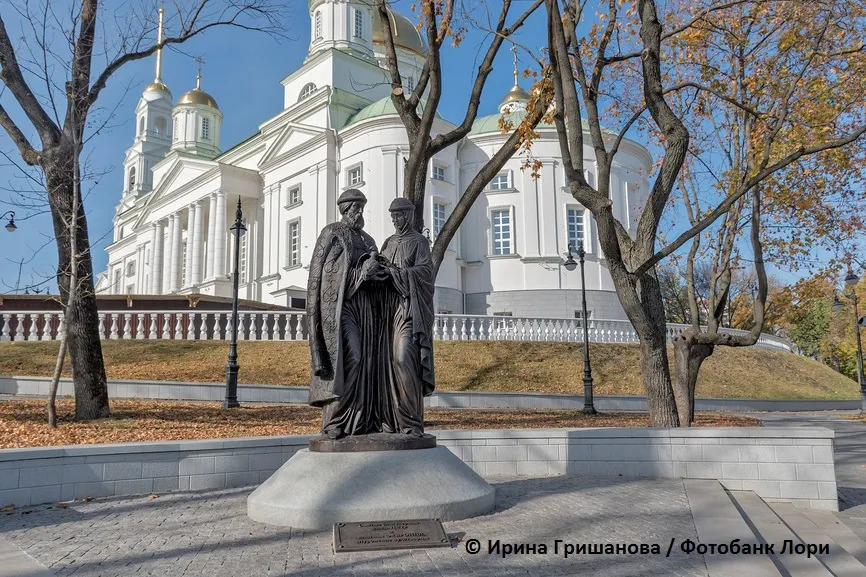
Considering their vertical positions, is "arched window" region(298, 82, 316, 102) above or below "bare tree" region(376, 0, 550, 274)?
above

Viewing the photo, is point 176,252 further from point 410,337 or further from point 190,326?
point 410,337

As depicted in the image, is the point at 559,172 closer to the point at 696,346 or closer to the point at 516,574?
the point at 696,346

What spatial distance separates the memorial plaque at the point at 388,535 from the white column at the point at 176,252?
4325cm

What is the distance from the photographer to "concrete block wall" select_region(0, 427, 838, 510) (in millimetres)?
6633

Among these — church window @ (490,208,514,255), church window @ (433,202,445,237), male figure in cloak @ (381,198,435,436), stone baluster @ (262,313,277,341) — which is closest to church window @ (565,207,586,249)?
church window @ (490,208,514,255)

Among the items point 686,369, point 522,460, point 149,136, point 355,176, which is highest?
point 149,136

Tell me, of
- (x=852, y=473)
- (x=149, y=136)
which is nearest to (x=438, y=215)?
(x=852, y=473)

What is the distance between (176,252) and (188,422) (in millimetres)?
36628

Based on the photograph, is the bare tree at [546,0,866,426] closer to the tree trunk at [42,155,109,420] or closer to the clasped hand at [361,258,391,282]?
the clasped hand at [361,258,391,282]

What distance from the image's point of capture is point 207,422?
38.0 ft

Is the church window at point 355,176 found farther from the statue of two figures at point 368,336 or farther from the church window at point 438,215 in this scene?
the statue of two figures at point 368,336

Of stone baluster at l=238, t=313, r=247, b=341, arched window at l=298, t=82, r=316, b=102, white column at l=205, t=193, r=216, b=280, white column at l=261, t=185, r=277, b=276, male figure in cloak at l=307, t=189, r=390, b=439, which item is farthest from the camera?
arched window at l=298, t=82, r=316, b=102

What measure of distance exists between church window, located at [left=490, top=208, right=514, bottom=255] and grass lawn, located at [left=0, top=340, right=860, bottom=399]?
12523 millimetres

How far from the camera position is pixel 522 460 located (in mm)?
8383
